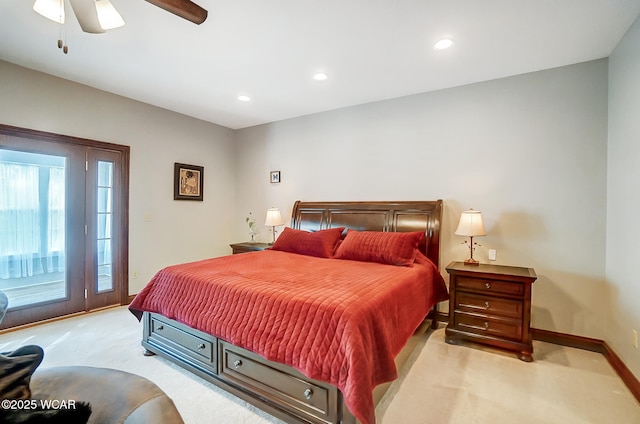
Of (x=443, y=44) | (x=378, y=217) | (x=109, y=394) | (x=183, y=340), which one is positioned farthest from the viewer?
(x=378, y=217)

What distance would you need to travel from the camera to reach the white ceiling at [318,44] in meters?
2.12

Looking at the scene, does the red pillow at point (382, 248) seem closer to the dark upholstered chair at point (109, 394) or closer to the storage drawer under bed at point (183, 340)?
the storage drawer under bed at point (183, 340)

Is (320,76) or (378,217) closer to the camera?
(320,76)

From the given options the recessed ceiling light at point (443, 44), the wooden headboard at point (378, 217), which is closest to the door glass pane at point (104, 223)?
the wooden headboard at point (378, 217)

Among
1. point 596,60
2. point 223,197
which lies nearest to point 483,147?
point 596,60

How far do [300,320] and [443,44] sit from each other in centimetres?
257

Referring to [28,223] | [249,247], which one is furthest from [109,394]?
[249,247]

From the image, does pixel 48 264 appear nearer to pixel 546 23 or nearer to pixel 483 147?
pixel 483 147

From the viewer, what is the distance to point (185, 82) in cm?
339

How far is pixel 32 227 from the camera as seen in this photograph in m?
3.19

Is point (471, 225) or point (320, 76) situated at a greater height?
point (320, 76)

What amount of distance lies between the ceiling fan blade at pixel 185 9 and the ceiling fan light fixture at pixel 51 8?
67cm

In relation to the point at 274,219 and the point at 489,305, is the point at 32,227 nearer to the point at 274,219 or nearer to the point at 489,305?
the point at 274,219

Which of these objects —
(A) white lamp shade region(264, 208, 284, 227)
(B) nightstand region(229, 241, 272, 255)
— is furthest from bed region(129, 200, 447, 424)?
(A) white lamp shade region(264, 208, 284, 227)
